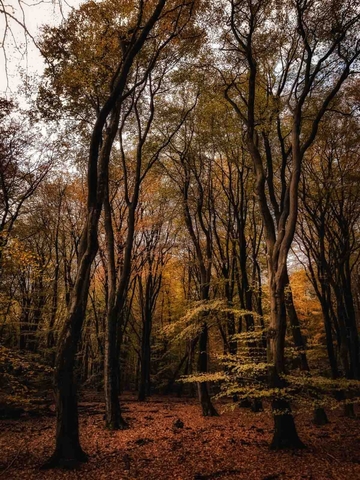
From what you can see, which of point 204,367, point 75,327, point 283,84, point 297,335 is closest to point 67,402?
point 75,327

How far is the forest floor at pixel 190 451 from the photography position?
19.7 feet

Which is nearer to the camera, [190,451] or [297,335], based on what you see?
[190,451]

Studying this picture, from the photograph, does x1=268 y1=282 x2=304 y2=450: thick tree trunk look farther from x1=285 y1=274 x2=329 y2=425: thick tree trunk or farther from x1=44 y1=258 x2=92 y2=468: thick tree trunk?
x1=44 y1=258 x2=92 y2=468: thick tree trunk

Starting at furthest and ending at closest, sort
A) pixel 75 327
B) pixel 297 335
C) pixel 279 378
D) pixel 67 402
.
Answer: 1. pixel 297 335
2. pixel 279 378
3. pixel 75 327
4. pixel 67 402

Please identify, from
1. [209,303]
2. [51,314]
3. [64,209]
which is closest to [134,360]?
[51,314]

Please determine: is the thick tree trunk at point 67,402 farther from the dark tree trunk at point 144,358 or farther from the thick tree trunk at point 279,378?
the dark tree trunk at point 144,358

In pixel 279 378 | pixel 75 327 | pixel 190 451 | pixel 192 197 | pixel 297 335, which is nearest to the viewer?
pixel 75 327

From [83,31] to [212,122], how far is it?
6020 millimetres

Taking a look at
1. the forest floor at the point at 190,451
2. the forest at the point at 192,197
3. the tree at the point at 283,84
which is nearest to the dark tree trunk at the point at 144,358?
the forest at the point at 192,197

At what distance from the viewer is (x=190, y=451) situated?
7.73 m

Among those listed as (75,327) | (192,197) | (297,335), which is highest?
(192,197)

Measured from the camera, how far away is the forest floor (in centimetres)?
600

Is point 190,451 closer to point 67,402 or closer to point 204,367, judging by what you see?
point 67,402

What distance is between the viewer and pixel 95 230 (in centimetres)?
692
